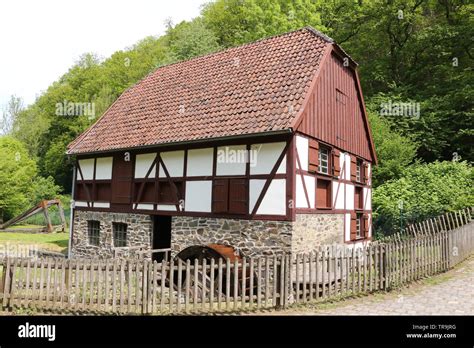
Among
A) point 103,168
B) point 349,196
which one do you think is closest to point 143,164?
point 103,168

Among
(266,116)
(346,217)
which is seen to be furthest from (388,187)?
(266,116)

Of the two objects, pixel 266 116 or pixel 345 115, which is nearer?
pixel 266 116

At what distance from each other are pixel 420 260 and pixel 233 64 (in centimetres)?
963

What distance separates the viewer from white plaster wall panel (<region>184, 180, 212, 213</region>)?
40.8 ft

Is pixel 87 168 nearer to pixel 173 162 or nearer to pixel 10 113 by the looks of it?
pixel 173 162

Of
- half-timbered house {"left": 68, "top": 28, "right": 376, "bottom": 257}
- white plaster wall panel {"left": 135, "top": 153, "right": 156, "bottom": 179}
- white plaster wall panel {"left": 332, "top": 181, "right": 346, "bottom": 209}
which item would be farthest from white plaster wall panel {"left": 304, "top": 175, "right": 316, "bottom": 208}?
white plaster wall panel {"left": 135, "top": 153, "right": 156, "bottom": 179}

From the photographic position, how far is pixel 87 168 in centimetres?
1727

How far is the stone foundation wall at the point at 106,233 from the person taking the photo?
14.2 m

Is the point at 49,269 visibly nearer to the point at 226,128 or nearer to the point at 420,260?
the point at 226,128

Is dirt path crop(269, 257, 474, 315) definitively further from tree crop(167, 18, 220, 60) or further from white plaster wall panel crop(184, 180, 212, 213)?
tree crop(167, 18, 220, 60)

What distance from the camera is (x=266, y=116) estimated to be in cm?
1153

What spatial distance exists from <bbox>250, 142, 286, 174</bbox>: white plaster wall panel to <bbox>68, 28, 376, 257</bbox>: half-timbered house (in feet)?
0.10

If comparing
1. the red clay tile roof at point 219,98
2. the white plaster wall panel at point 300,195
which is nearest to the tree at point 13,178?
the red clay tile roof at point 219,98

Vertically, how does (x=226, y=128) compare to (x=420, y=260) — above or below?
above
